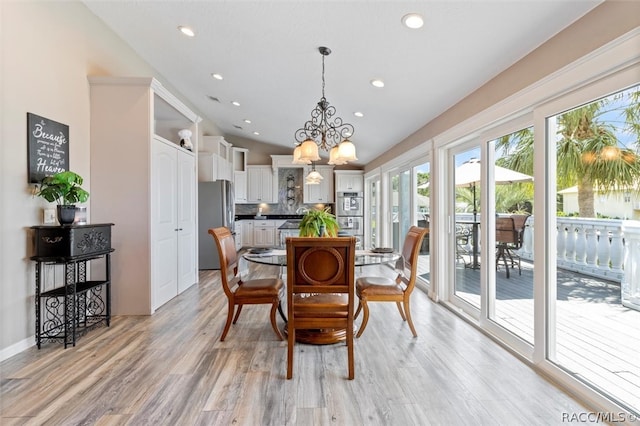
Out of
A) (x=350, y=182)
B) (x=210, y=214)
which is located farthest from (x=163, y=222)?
(x=350, y=182)

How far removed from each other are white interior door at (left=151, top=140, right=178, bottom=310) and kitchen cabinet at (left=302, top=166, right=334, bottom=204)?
16.0 ft

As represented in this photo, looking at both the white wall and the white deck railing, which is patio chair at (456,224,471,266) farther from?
the white wall

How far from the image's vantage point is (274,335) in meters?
2.65

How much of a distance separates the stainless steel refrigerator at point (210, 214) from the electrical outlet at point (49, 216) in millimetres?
2891

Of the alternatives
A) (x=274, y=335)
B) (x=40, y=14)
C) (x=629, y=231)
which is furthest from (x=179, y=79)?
(x=629, y=231)

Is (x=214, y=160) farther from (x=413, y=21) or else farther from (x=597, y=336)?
(x=597, y=336)

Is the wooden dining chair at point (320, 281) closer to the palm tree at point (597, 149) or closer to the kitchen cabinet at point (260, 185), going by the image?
the palm tree at point (597, 149)

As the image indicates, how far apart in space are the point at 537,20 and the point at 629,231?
4.33 ft

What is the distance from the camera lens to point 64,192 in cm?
241

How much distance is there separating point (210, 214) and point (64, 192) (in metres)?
3.11

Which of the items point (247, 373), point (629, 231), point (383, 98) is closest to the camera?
point (629, 231)

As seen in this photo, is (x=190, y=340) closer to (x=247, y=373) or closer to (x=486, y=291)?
(x=247, y=373)

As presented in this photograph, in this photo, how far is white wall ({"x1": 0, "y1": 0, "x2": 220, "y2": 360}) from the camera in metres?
2.21

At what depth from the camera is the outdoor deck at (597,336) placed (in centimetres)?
169
